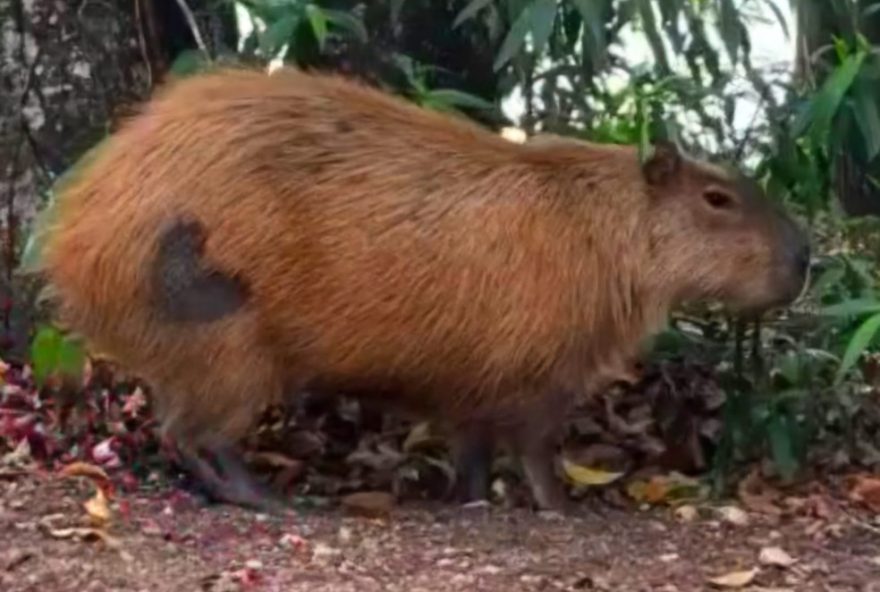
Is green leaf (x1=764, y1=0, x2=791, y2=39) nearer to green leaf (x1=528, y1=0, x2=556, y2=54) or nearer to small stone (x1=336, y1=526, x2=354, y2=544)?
green leaf (x1=528, y1=0, x2=556, y2=54)

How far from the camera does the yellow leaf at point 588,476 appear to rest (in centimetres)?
545

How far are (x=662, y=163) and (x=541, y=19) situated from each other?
731 mm

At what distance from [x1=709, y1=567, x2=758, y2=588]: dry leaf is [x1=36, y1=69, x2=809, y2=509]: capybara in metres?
0.85

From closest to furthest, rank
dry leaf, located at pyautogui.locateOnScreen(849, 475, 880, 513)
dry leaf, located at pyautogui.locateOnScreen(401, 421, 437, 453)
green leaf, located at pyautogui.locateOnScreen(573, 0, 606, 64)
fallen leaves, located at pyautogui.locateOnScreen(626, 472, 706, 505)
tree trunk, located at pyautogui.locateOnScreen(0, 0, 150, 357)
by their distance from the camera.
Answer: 1. green leaf, located at pyautogui.locateOnScreen(573, 0, 606, 64)
2. dry leaf, located at pyautogui.locateOnScreen(849, 475, 880, 513)
3. fallen leaves, located at pyautogui.locateOnScreen(626, 472, 706, 505)
4. dry leaf, located at pyautogui.locateOnScreen(401, 421, 437, 453)
5. tree trunk, located at pyautogui.locateOnScreen(0, 0, 150, 357)

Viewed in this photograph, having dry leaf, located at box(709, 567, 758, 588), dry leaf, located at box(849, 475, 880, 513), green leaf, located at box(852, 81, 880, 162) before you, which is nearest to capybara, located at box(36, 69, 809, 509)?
green leaf, located at box(852, 81, 880, 162)

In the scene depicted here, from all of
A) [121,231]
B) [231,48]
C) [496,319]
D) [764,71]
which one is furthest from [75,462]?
[764,71]

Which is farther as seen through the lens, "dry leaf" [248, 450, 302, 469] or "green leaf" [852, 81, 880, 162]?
"dry leaf" [248, 450, 302, 469]

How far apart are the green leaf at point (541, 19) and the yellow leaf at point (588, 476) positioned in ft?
4.07

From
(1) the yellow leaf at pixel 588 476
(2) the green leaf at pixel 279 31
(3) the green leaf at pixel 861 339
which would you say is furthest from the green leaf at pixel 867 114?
(2) the green leaf at pixel 279 31

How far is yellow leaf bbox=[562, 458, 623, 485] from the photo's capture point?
17.9ft

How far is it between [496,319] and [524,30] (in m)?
0.72

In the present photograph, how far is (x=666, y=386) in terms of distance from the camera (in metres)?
5.87

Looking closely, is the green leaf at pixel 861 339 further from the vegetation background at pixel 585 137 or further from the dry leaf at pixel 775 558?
the dry leaf at pixel 775 558

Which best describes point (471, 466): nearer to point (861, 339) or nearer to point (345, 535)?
point (345, 535)
